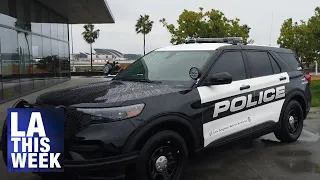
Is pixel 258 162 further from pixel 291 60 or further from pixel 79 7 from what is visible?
pixel 79 7

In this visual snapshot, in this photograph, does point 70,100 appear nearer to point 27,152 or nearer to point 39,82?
point 27,152

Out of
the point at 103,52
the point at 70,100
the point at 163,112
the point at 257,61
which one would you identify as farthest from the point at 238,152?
the point at 103,52

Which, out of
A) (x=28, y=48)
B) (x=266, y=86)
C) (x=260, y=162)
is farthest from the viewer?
(x=28, y=48)

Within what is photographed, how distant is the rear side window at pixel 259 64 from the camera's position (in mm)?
5414

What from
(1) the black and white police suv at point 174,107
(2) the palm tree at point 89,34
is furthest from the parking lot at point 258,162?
(2) the palm tree at point 89,34

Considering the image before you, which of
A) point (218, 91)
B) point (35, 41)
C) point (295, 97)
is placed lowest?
point (295, 97)

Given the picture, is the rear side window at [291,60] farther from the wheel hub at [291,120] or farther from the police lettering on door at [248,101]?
the wheel hub at [291,120]

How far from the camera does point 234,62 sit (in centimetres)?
516

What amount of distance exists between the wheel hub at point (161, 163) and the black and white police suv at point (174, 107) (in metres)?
0.01

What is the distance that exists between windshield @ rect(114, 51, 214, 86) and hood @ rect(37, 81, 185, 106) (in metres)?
0.26

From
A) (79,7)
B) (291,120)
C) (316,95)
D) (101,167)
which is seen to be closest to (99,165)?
(101,167)

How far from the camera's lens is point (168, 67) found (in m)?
4.96

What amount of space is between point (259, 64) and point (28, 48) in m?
11.9

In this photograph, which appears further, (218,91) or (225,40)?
(225,40)
